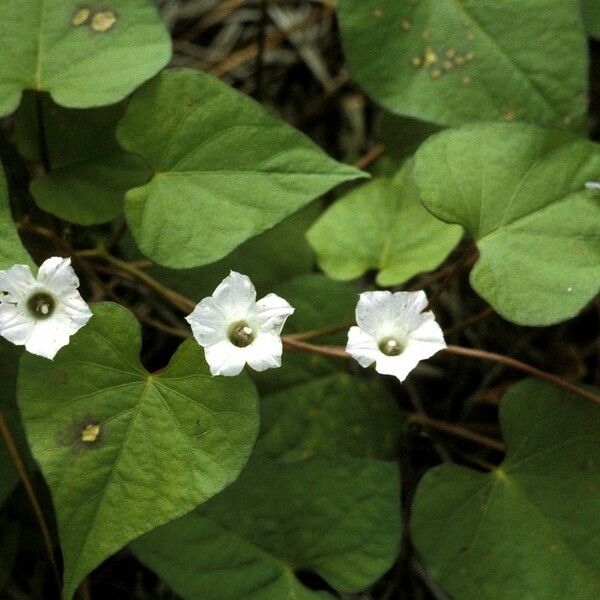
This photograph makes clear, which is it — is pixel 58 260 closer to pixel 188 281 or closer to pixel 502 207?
pixel 188 281

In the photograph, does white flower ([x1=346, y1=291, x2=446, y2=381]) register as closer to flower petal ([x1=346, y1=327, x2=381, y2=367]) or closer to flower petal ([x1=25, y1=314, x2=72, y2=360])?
flower petal ([x1=346, y1=327, x2=381, y2=367])

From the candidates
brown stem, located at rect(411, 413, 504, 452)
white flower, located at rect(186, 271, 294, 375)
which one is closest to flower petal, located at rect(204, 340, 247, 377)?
white flower, located at rect(186, 271, 294, 375)

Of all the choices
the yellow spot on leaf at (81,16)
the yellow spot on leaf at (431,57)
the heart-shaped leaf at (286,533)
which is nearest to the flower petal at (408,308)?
the heart-shaped leaf at (286,533)

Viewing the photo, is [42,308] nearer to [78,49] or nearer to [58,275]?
[58,275]

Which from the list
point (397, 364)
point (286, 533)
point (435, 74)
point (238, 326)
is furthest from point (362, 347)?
point (435, 74)

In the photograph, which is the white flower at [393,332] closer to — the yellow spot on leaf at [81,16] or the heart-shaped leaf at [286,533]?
the heart-shaped leaf at [286,533]
